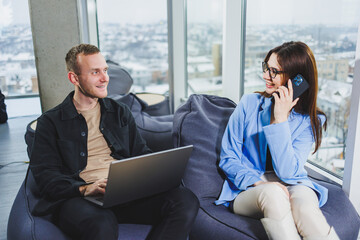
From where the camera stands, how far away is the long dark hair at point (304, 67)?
1.83m

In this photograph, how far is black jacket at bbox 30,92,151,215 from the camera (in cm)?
172

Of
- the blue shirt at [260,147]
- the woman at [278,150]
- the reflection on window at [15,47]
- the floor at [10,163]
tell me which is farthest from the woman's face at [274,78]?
the reflection on window at [15,47]

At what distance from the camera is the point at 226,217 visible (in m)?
1.84

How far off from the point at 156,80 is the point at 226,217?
3.08 m

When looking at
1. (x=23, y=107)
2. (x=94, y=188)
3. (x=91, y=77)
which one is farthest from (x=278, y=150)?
(x=23, y=107)

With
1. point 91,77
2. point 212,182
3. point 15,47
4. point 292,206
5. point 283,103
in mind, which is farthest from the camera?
point 15,47

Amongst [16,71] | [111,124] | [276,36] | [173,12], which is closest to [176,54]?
[173,12]

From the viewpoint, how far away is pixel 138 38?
4883 millimetres

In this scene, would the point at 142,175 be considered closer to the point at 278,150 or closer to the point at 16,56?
the point at 278,150

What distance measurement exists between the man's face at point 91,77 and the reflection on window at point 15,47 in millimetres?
4915

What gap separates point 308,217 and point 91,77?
1.27 meters

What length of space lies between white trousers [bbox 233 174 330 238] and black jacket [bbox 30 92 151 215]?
0.70 metres

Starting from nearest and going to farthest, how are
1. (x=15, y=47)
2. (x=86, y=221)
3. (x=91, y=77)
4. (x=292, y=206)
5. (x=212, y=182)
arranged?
(x=86, y=221)
(x=292, y=206)
(x=91, y=77)
(x=212, y=182)
(x=15, y=47)

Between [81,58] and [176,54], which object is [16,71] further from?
[81,58]
